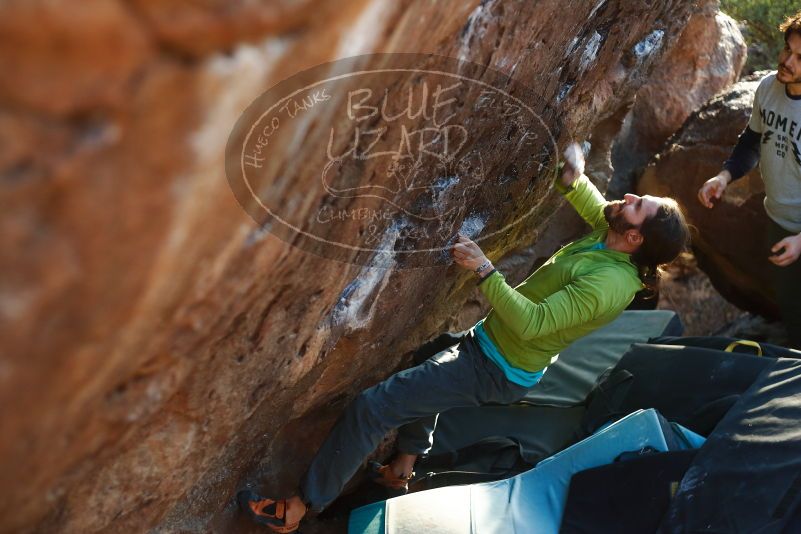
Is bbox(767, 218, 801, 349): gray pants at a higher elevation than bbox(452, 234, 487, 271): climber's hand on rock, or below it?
below

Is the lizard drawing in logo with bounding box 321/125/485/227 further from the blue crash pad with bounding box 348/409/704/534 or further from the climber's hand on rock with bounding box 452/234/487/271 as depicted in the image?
the blue crash pad with bounding box 348/409/704/534

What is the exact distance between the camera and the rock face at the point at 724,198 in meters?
5.65

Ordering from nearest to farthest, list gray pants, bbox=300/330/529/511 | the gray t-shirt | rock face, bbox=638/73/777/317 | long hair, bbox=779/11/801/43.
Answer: gray pants, bbox=300/330/529/511 → long hair, bbox=779/11/801/43 → the gray t-shirt → rock face, bbox=638/73/777/317

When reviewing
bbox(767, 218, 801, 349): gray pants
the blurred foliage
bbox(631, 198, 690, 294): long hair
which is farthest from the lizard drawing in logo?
the blurred foliage

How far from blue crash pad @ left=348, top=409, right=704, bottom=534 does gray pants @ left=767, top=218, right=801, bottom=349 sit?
1373 millimetres

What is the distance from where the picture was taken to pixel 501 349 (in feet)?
11.3

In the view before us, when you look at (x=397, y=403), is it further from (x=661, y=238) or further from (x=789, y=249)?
(x=789, y=249)

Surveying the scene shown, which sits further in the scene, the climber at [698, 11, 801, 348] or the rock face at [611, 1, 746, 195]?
the rock face at [611, 1, 746, 195]

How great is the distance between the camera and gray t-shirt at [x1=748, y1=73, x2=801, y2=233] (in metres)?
3.96

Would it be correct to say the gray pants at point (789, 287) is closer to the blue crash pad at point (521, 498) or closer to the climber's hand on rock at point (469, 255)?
the blue crash pad at point (521, 498)

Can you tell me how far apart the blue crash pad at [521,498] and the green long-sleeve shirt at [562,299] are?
474 mm

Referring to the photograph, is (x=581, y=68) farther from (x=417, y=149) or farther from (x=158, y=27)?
(x=158, y=27)

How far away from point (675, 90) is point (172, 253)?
20.0 ft

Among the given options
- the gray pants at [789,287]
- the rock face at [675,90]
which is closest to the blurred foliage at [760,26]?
the rock face at [675,90]
